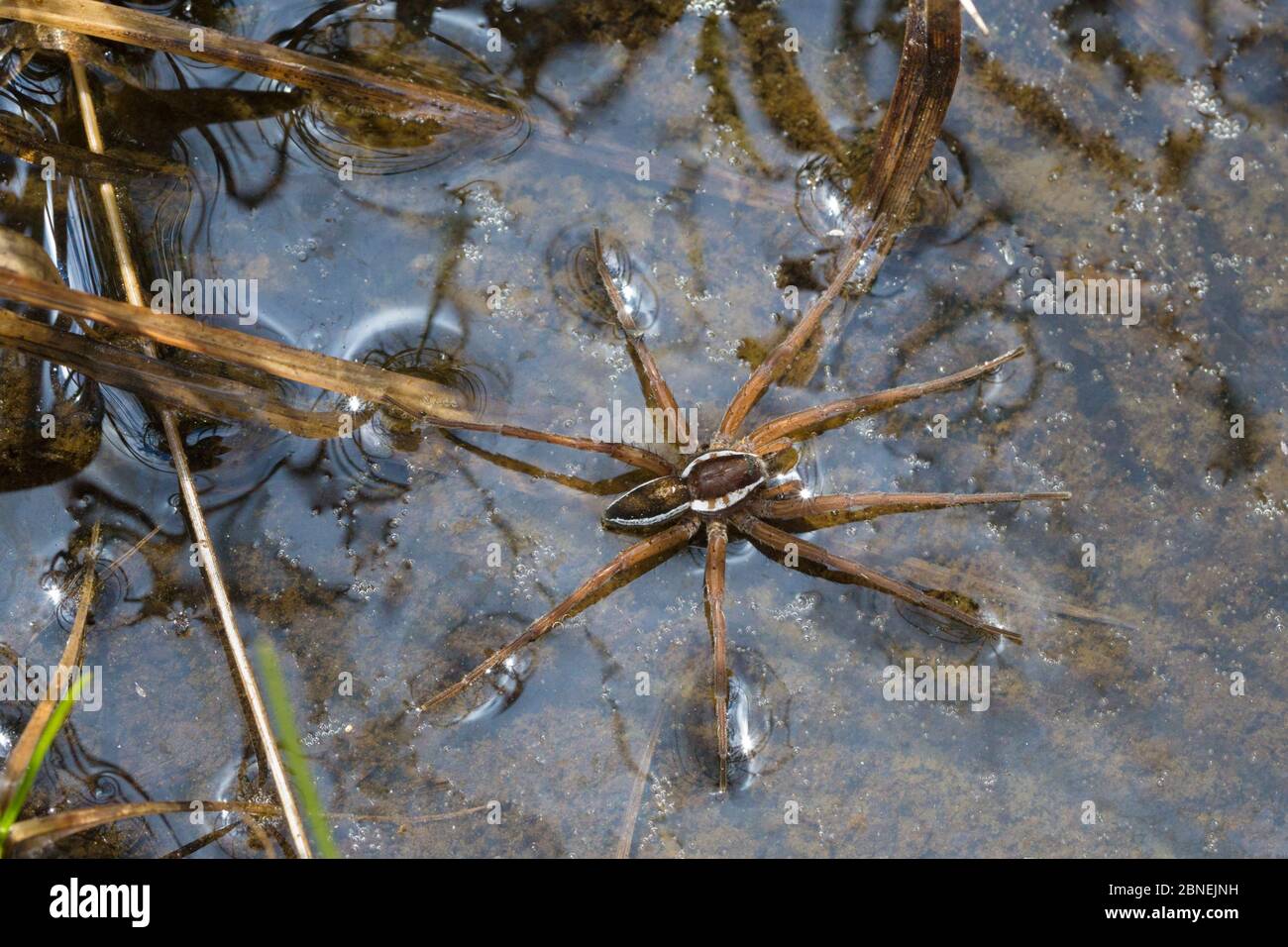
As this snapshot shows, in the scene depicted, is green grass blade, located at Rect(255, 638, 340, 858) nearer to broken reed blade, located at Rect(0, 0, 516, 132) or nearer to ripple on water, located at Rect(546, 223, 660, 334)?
→ ripple on water, located at Rect(546, 223, 660, 334)

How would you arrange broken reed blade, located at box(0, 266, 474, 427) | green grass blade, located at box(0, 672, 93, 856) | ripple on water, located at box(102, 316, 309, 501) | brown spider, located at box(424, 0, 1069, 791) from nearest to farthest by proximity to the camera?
green grass blade, located at box(0, 672, 93, 856) < broken reed blade, located at box(0, 266, 474, 427) < brown spider, located at box(424, 0, 1069, 791) < ripple on water, located at box(102, 316, 309, 501)

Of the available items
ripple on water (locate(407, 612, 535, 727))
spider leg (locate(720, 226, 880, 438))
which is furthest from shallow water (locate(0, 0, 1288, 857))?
spider leg (locate(720, 226, 880, 438))

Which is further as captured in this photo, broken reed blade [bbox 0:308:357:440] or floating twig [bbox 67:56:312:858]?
broken reed blade [bbox 0:308:357:440]

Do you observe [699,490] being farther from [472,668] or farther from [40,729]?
[40,729]

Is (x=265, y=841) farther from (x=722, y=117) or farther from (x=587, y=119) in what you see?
(x=722, y=117)

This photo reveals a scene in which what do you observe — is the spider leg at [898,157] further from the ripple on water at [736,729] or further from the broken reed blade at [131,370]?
the broken reed blade at [131,370]

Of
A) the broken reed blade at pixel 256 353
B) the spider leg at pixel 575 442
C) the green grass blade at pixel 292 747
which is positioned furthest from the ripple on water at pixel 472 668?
the broken reed blade at pixel 256 353

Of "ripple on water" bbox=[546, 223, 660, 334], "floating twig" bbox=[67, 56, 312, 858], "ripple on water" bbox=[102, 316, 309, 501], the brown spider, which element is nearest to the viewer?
"floating twig" bbox=[67, 56, 312, 858]
